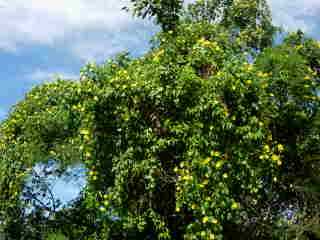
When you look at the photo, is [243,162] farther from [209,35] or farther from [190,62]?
[209,35]

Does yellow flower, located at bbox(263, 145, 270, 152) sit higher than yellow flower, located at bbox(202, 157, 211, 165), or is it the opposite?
yellow flower, located at bbox(263, 145, 270, 152)

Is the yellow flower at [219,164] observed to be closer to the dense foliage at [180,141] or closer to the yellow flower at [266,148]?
the dense foliage at [180,141]

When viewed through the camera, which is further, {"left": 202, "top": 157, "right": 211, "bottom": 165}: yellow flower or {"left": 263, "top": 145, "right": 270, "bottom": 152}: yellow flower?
{"left": 263, "top": 145, "right": 270, "bottom": 152}: yellow flower

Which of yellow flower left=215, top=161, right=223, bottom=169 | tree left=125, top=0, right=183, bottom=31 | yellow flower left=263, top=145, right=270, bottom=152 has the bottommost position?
yellow flower left=215, top=161, right=223, bottom=169

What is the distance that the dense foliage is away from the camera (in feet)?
31.8

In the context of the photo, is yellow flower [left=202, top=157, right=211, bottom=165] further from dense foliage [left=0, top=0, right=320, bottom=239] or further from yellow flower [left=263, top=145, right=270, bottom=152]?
yellow flower [left=263, top=145, right=270, bottom=152]

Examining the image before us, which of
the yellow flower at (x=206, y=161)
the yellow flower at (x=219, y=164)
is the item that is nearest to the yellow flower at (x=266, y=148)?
the yellow flower at (x=219, y=164)

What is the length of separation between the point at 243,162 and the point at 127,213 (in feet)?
5.99

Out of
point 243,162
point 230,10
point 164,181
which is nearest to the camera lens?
point 243,162

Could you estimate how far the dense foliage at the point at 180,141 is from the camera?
968 centimetres

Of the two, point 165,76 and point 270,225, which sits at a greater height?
point 165,76

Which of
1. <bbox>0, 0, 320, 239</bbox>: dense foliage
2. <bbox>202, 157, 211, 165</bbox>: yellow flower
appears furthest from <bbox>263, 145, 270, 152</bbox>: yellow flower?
<bbox>202, 157, 211, 165</bbox>: yellow flower

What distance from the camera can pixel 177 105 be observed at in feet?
32.2

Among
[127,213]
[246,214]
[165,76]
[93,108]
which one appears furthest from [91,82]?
[246,214]
